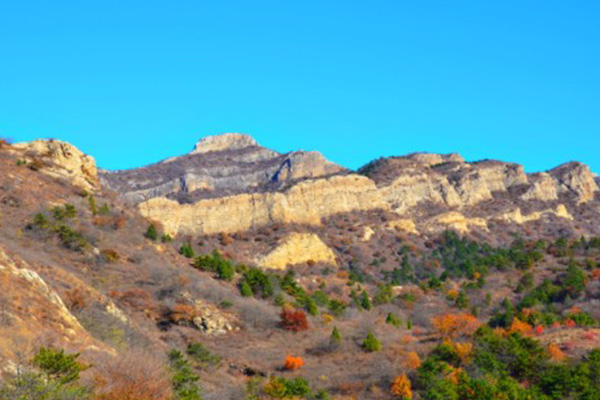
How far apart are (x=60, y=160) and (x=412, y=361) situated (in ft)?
Answer: 116

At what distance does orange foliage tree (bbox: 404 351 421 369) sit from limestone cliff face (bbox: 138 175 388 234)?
51.0 m

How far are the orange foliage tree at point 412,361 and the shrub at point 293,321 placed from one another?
8.60m

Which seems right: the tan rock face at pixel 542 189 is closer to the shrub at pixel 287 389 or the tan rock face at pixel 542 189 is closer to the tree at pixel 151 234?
the tree at pixel 151 234

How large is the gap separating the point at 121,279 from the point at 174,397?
21.4m

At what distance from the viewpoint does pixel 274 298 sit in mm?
46656

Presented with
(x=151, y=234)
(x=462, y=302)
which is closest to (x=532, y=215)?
(x=462, y=302)

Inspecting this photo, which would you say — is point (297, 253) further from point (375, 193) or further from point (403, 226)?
point (375, 193)

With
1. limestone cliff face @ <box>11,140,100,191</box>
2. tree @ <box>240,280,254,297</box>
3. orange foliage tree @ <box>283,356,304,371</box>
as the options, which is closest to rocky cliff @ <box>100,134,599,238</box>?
limestone cliff face @ <box>11,140,100,191</box>

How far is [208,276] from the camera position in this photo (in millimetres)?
45969

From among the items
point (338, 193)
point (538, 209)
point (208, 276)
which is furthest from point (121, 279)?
point (538, 209)

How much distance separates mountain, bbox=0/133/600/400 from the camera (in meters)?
23.7

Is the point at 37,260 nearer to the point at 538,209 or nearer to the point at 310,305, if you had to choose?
the point at 310,305

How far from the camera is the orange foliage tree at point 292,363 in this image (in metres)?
32.6

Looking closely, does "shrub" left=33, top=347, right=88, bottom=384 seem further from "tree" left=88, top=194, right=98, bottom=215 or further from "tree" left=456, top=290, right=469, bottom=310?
"tree" left=456, top=290, right=469, bottom=310
